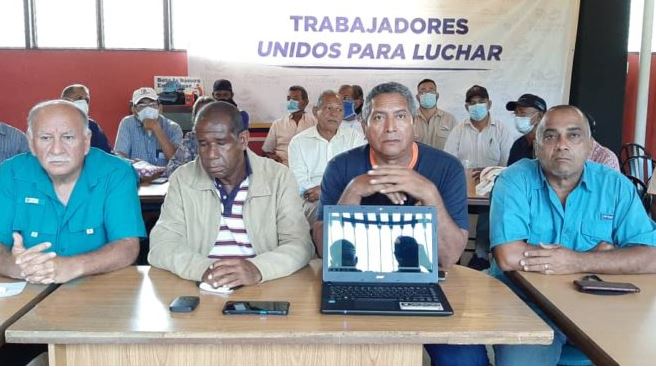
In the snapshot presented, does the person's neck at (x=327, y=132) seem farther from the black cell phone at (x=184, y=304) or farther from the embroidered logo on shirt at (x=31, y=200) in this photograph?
the black cell phone at (x=184, y=304)

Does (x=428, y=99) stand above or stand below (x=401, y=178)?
above

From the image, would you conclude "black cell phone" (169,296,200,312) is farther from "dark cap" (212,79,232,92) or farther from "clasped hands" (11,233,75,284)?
"dark cap" (212,79,232,92)

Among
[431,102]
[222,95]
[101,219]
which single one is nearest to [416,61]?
[431,102]

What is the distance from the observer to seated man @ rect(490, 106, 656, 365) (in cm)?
211

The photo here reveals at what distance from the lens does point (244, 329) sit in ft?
4.96

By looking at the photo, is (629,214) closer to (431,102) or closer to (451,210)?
(451,210)

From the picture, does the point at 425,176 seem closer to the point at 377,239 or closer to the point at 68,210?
the point at 377,239

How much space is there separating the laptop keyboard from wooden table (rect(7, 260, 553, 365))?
0.06 metres

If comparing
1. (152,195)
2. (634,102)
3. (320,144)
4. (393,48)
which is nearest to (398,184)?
(152,195)

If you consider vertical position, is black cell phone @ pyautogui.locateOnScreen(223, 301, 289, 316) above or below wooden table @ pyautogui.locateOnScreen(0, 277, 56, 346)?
above

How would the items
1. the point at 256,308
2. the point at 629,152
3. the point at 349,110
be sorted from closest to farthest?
1. the point at 256,308
2. the point at 349,110
3. the point at 629,152

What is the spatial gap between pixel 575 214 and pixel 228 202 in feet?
4.01

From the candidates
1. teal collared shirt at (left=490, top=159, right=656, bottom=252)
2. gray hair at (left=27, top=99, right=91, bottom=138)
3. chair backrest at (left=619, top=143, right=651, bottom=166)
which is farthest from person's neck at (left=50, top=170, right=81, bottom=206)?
chair backrest at (left=619, top=143, right=651, bottom=166)

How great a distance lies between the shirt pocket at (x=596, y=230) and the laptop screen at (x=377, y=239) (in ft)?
2.35
